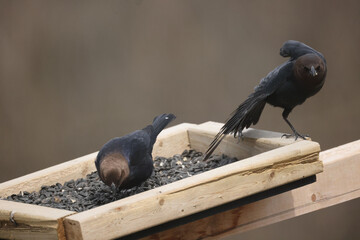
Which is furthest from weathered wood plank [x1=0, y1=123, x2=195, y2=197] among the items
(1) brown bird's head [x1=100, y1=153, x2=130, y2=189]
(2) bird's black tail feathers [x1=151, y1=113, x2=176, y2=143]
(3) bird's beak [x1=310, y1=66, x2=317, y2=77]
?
(3) bird's beak [x1=310, y1=66, x2=317, y2=77]

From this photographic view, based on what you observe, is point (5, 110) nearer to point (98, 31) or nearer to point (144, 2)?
point (98, 31)

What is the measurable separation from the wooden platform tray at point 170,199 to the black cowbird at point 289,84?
16 centimetres

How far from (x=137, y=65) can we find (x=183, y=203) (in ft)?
8.12

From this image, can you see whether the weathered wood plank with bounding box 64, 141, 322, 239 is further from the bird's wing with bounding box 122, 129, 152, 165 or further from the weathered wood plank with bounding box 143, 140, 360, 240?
the bird's wing with bounding box 122, 129, 152, 165

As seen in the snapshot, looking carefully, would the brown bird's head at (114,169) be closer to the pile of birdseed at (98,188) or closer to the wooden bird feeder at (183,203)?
the pile of birdseed at (98,188)

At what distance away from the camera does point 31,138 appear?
5.15m

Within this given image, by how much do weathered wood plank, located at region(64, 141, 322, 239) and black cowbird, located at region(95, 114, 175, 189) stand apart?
1.01ft

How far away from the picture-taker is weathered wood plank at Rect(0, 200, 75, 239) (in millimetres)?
2631

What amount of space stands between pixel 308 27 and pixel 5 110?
2167 millimetres

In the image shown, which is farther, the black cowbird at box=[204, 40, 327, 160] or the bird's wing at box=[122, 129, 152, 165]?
the black cowbird at box=[204, 40, 327, 160]

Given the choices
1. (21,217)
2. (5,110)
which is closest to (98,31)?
(5,110)

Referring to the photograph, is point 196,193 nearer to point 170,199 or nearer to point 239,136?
point 170,199

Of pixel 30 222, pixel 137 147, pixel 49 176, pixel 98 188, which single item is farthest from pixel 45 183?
pixel 30 222

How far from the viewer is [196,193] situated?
279cm
